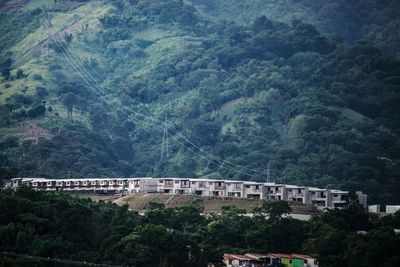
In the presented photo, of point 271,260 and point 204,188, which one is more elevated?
point 204,188

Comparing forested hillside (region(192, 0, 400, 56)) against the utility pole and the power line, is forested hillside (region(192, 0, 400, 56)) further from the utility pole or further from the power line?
the utility pole

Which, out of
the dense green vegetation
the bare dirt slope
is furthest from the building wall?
the dense green vegetation

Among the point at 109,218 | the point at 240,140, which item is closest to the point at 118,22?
the point at 240,140


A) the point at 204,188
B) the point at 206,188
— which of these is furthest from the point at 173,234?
the point at 206,188

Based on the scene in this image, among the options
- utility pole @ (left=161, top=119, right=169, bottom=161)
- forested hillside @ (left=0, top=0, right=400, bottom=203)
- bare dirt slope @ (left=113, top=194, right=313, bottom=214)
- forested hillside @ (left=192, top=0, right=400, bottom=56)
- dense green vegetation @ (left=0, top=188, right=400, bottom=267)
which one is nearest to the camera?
dense green vegetation @ (left=0, top=188, right=400, bottom=267)

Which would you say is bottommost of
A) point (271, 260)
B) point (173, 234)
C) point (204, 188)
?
point (271, 260)

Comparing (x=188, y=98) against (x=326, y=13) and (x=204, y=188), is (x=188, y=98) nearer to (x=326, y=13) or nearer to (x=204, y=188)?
(x=204, y=188)
